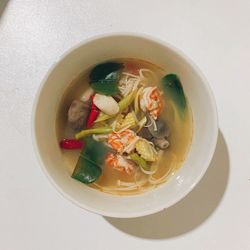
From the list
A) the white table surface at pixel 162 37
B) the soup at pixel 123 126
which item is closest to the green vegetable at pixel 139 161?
the soup at pixel 123 126

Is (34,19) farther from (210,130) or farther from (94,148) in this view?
(210,130)

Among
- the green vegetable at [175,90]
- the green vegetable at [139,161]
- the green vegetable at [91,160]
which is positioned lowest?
the green vegetable at [91,160]

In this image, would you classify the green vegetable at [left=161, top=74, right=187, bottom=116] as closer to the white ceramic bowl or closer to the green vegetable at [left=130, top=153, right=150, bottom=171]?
the white ceramic bowl

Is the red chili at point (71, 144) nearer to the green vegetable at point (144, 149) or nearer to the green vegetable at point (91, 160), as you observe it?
the green vegetable at point (91, 160)

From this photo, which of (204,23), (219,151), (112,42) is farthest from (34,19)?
(219,151)

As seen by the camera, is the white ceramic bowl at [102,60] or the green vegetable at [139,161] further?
the green vegetable at [139,161]

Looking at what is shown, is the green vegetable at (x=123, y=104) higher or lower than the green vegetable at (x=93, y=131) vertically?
higher

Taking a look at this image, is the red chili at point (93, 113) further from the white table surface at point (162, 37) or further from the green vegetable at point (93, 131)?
the white table surface at point (162, 37)
